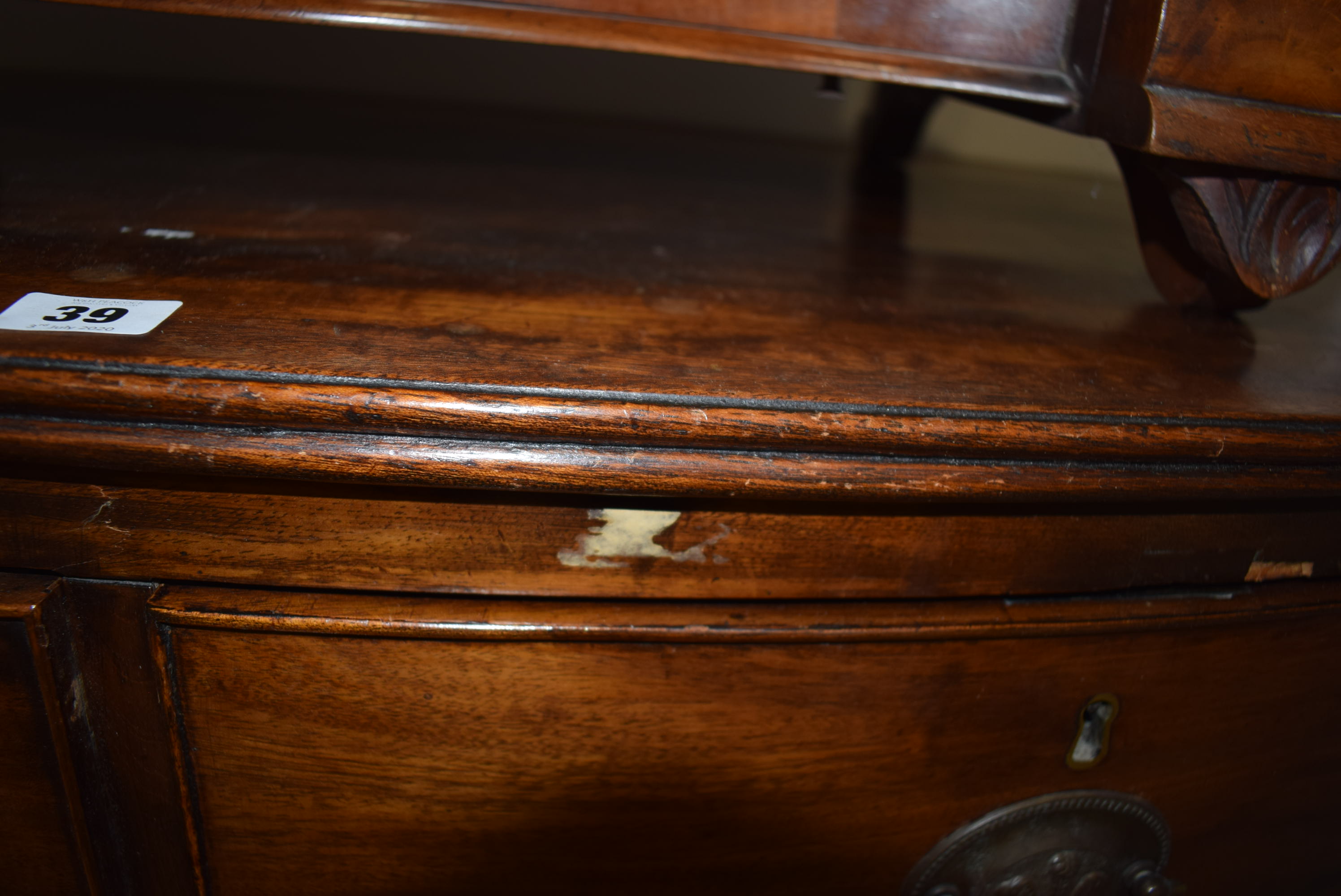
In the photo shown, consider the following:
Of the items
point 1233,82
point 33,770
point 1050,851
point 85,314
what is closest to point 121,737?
point 33,770

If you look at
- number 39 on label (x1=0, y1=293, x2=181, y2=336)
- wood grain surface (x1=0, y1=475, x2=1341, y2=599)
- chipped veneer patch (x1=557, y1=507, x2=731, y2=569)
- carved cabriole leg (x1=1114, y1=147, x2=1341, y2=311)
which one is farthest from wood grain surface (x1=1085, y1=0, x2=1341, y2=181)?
number 39 on label (x1=0, y1=293, x2=181, y2=336)

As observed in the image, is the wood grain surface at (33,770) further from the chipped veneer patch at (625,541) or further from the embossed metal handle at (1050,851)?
the embossed metal handle at (1050,851)

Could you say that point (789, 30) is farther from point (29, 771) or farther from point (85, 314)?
point (29, 771)

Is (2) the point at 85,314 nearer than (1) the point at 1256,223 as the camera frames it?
Yes

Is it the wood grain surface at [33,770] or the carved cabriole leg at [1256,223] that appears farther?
the carved cabriole leg at [1256,223]

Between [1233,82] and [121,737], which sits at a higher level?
[1233,82]

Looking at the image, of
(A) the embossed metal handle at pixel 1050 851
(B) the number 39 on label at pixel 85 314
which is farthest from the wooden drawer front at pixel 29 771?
(A) the embossed metal handle at pixel 1050 851

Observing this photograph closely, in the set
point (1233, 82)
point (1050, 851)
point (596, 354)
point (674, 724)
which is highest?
point (1233, 82)

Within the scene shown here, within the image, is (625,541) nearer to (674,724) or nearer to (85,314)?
(674,724)

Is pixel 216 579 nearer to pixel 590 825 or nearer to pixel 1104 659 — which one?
pixel 590 825
